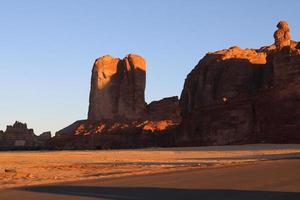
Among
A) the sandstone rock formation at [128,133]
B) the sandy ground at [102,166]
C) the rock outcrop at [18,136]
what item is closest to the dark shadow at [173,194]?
the sandy ground at [102,166]

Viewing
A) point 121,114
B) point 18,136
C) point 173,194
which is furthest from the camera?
point 18,136

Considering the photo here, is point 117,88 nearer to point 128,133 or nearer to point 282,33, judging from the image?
point 128,133

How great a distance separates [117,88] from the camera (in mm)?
118438

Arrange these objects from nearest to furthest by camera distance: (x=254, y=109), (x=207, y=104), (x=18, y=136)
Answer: (x=254, y=109) < (x=207, y=104) < (x=18, y=136)

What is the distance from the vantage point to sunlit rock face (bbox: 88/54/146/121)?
115 metres

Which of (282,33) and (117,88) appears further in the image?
(117,88)

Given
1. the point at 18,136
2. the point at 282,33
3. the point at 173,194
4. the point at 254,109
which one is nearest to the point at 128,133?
the point at 254,109

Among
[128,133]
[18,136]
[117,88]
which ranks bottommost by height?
[128,133]

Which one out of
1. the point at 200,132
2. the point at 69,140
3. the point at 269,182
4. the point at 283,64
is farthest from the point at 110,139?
the point at 269,182

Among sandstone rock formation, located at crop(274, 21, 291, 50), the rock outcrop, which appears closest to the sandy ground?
sandstone rock formation, located at crop(274, 21, 291, 50)

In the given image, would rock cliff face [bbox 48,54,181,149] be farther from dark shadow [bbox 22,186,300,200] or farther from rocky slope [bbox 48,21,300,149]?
dark shadow [bbox 22,186,300,200]

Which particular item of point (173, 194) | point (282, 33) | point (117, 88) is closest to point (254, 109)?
point (282, 33)

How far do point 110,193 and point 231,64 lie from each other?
83.1 metres

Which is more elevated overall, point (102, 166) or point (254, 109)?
point (254, 109)
